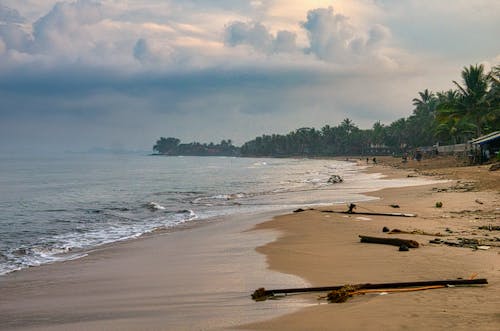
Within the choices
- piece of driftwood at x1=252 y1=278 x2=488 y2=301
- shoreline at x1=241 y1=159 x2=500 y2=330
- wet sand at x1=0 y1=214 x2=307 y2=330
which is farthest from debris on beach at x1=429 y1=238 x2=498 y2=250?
wet sand at x1=0 y1=214 x2=307 y2=330

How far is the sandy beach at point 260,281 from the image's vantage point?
6301mm

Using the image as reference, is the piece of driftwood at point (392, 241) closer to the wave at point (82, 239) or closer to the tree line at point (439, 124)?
the wave at point (82, 239)

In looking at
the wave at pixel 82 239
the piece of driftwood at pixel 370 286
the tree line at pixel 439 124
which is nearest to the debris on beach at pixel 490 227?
the piece of driftwood at pixel 370 286

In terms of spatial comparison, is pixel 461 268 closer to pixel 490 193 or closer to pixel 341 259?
pixel 341 259

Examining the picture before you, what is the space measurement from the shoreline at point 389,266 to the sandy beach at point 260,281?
0.07ft

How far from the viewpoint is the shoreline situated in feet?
19.6

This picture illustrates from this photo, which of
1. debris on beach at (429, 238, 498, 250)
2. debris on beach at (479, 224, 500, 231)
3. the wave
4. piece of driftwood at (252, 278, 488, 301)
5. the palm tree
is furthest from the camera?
the palm tree

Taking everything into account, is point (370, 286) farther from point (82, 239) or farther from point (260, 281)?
point (82, 239)

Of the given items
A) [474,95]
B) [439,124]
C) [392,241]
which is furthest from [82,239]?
[439,124]

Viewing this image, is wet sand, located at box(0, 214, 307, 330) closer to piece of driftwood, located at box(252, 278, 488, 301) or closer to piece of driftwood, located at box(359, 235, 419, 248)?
piece of driftwood, located at box(252, 278, 488, 301)

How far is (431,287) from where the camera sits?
23.9 ft

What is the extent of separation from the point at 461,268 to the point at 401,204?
47.6 feet

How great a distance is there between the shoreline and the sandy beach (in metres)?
0.02

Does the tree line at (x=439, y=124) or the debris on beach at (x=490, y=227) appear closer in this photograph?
the debris on beach at (x=490, y=227)
